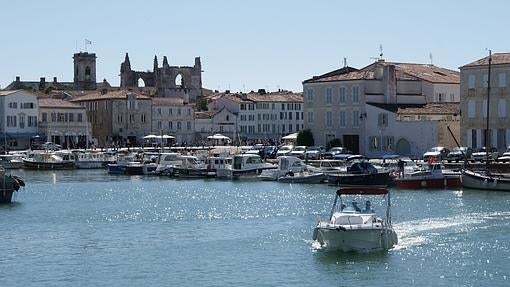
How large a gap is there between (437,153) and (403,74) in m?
18.1

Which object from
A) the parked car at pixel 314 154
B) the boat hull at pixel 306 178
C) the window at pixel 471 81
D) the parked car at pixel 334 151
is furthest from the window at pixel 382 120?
the boat hull at pixel 306 178

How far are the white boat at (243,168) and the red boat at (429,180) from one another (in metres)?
18.5

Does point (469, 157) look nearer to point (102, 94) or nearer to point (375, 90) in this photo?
point (375, 90)

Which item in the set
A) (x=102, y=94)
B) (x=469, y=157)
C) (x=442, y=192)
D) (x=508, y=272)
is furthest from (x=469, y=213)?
(x=102, y=94)

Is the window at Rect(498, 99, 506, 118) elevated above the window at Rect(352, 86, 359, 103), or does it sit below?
below

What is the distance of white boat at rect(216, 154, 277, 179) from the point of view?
3492 inches

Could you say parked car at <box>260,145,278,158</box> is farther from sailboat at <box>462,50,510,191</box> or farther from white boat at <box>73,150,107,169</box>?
sailboat at <box>462,50,510,191</box>

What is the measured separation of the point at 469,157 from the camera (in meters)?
86.4

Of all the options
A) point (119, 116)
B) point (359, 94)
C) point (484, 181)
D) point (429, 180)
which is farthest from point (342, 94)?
point (119, 116)

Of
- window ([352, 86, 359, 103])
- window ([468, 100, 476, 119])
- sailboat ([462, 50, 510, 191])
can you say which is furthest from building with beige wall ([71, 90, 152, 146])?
sailboat ([462, 50, 510, 191])

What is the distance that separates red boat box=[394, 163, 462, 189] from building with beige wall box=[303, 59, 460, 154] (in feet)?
89.0

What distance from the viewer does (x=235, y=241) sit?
153 feet

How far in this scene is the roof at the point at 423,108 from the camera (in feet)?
317

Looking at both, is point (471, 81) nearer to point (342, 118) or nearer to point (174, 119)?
point (342, 118)
